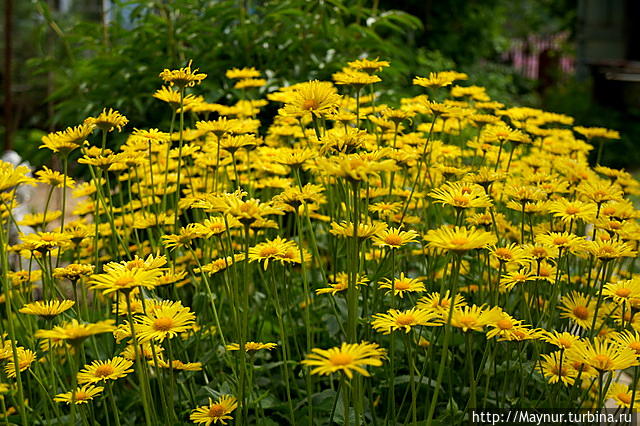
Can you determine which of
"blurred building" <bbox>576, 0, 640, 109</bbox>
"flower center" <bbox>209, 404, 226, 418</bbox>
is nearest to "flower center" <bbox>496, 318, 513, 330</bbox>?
"flower center" <bbox>209, 404, 226, 418</bbox>

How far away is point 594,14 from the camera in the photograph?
27.6 feet

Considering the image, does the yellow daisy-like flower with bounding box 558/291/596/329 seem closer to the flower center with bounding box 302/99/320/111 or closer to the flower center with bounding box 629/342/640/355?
the flower center with bounding box 629/342/640/355

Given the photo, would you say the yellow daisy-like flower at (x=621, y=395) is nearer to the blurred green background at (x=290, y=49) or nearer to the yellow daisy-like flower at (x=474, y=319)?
the yellow daisy-like flower at (x=474, y=319)

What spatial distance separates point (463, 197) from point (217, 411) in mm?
489

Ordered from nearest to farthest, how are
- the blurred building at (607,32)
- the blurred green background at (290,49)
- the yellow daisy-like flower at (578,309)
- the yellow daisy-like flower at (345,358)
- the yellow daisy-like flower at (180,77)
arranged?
the yellow daisy-like flower at (345,358) < the yellow daisy-like flower at (180,77) < the yellow daisy-like flower at (578,309) < the blurred green background at (290,49) < the blurred building at (607,32)

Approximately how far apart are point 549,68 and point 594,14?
6.31 feet

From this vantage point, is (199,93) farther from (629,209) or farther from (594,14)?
(594,14)

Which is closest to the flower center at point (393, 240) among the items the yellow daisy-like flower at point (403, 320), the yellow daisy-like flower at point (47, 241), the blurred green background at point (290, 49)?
the yellow daisy-like flower at point (403, 320)

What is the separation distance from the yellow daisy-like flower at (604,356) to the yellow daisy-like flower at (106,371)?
65 cm

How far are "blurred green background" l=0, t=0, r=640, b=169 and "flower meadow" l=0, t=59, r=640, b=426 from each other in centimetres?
80

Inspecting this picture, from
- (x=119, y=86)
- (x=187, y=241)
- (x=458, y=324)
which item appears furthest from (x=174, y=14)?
(x=458, y=324)

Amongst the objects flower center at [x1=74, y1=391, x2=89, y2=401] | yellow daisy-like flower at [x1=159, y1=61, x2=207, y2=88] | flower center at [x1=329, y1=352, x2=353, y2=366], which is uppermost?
yellow daisy-like flower at [x1=159, y1=61, x2=207, y2=88]

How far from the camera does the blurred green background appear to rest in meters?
2.64

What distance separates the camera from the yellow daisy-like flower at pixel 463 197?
3.23ft
